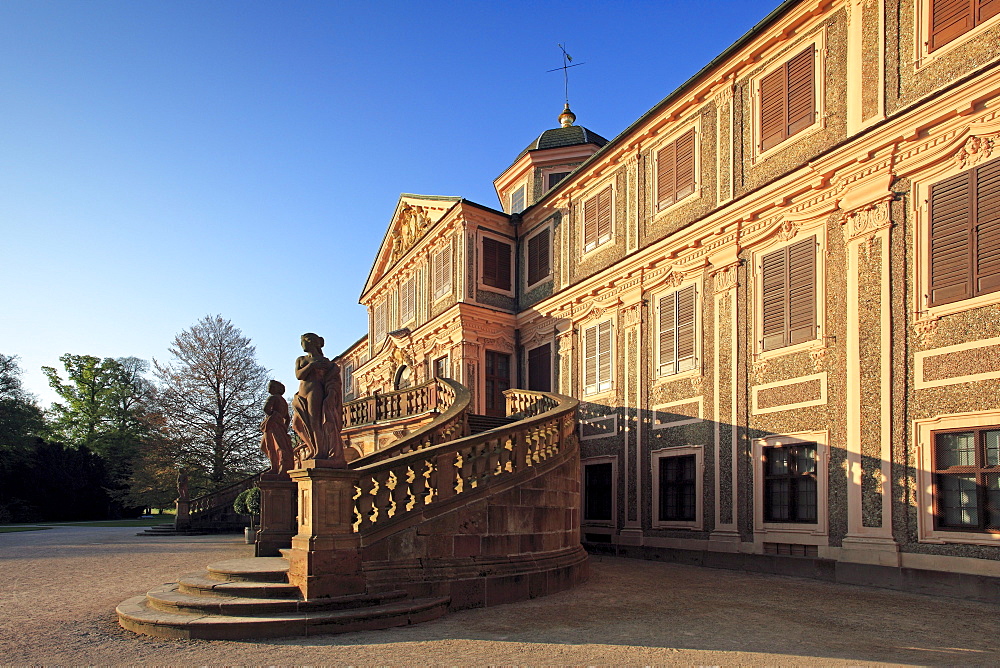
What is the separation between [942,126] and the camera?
462 inches

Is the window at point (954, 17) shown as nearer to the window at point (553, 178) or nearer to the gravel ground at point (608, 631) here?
the gravel ground at point (608, 631)

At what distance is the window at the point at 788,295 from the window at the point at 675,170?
10.7 feet

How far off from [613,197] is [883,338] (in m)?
9.24

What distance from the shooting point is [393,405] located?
2092 cm

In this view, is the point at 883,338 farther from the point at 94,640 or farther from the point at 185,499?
the point at 185,499

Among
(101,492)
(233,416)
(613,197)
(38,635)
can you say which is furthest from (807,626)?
(101,492)

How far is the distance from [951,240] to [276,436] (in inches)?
484

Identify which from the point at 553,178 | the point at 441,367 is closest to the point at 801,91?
the point at 441,367

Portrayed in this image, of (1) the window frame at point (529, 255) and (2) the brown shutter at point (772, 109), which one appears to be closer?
(2) the brown shutter at point (772, 109)

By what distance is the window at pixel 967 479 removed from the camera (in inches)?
419

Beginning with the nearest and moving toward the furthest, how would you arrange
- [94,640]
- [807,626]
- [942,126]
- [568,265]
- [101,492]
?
[94,640] < [807,626] < [942,126] < [568,265] < [101,492]

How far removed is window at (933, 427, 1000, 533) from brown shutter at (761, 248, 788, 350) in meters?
3.71

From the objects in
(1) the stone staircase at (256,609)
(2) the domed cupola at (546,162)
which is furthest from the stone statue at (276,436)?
(2) the domed cupola at (546,162)

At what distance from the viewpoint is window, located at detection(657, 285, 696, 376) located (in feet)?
55.5
